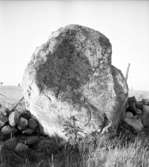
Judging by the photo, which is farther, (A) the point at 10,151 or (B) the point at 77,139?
(B) the point at 77,139

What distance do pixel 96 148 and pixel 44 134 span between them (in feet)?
5.26

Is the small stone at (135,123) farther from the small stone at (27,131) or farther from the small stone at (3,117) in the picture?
the small stone at (3,117)

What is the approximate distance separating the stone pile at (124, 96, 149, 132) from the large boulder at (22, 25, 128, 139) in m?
0.90

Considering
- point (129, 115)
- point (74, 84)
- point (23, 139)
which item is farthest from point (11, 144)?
point (129, 115)

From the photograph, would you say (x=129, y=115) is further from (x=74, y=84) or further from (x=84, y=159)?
(x=84, y=159)

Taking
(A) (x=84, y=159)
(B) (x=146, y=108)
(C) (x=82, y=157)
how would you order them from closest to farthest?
(A) (x=84, y=159), (C) (x=82, y=157), (B) (x=146, y=108)

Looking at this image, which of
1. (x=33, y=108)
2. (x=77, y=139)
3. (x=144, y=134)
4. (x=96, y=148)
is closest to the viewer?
(x=96, y=148)

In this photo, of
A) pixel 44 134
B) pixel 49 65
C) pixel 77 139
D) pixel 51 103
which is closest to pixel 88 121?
pixel 77 139

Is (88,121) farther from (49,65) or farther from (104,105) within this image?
(49,65)

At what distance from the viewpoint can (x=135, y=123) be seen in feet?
18.8

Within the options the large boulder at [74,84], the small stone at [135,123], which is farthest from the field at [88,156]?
the small stone at [135,123]

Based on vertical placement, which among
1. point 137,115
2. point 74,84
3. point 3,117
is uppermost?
point 74,84

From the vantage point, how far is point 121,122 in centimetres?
573

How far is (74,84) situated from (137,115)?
2.90 metres
